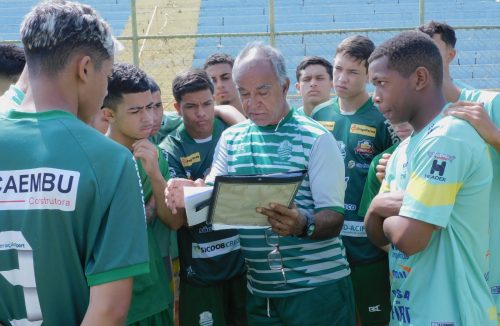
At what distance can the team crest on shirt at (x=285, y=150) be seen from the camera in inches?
121

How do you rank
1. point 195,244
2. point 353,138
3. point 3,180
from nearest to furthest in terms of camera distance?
1. point 3,180
2. point 195,244
3. point 353,138

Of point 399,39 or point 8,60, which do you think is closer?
point 399,39

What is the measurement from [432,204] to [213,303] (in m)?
2.00

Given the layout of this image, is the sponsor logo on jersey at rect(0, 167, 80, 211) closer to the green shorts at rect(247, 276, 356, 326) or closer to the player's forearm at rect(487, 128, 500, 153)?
the green shorts at rect(247, 276, 356, 326)

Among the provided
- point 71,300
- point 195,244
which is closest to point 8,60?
point 195,244

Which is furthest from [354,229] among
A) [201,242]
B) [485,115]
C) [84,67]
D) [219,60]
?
[84,67]

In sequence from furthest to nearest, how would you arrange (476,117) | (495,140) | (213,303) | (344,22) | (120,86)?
(344,22)
(213,303)
(120,86)
(495,140)
(476,117)

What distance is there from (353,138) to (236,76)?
4.21 ft

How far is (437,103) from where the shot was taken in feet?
8.25

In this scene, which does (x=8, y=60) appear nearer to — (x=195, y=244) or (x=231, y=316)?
(x=195, y=244)

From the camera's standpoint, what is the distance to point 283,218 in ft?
9.25

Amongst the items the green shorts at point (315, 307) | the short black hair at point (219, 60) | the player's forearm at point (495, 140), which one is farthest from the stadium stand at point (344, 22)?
the player's forearm at point (495, 140)

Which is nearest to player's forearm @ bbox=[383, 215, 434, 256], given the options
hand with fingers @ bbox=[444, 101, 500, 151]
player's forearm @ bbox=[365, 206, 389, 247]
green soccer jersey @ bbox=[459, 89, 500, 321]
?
player's forearm @ bbox=[365, 206, 389, 247]

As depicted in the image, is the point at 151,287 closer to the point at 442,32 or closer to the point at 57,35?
the point at 57,35
